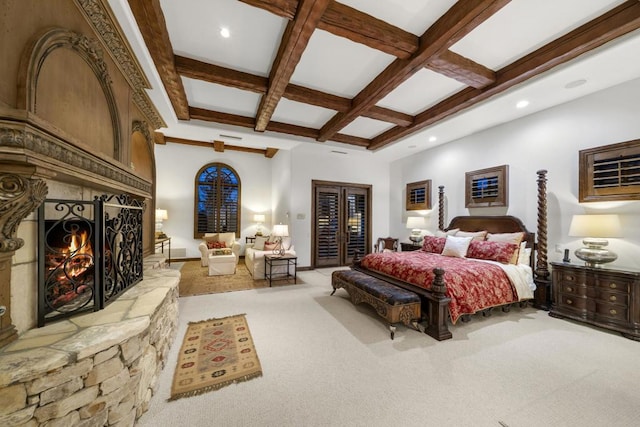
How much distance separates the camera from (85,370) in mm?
1227

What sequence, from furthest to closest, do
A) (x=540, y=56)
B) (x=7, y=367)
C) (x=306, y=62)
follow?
1. (x=306, y=62)
2. (x=540, y=56)
3. (x=7, y=367)

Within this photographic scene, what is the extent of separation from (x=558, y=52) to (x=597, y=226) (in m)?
2.07

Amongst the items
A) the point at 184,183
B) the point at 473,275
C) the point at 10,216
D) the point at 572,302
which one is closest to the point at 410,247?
the point at 473,275

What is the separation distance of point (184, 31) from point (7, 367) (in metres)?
2.97

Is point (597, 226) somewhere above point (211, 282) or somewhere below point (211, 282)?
above

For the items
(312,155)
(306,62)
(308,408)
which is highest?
(306,62)

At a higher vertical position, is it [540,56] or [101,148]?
[540,56]

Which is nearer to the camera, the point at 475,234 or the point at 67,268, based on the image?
the point at 67,268

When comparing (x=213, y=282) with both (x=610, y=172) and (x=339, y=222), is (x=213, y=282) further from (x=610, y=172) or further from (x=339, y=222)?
(x=610, y=172)

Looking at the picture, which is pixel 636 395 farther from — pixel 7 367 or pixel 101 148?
pixel 101 148

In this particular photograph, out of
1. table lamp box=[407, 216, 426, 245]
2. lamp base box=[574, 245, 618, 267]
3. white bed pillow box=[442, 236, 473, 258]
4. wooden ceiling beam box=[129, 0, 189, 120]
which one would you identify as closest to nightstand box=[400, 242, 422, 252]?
table lamp box=[407, 216, 426, 245]

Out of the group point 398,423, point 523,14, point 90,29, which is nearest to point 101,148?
point 90,29

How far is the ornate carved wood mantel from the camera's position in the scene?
3.62 ft

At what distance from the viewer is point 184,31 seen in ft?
7.98
